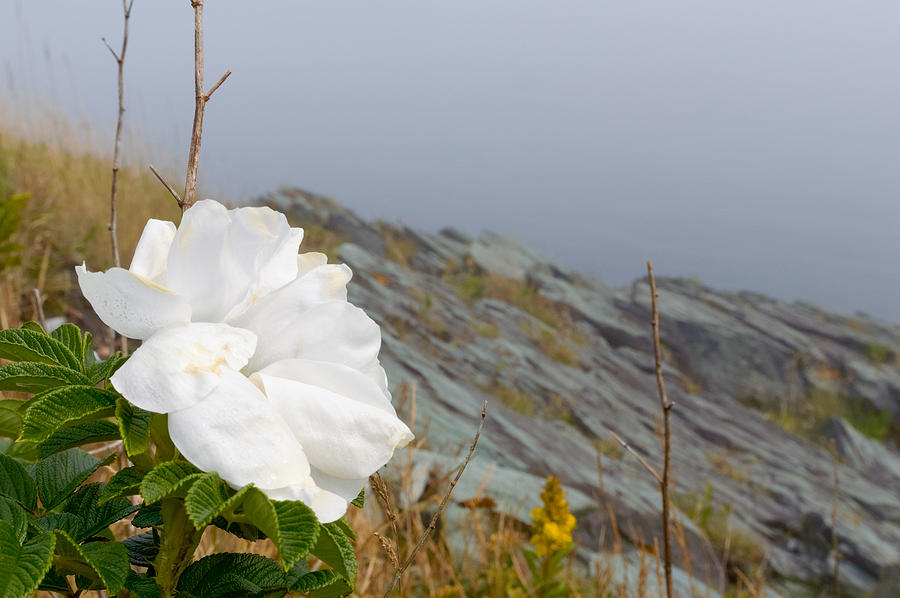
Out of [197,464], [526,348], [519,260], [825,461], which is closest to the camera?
[197,464]

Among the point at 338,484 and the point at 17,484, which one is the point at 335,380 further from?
the point at 17,484

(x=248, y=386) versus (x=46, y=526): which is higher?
(x=248, y=386)

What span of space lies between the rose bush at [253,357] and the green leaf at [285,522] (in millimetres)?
20

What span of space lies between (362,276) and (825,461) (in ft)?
29.9

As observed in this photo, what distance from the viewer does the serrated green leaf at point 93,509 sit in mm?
624

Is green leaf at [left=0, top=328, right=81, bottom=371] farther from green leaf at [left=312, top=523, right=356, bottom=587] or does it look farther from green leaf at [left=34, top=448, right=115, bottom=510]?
green leaf at [left=312, top=523, right=356, bottom=587]

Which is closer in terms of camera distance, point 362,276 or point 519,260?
point 362,276

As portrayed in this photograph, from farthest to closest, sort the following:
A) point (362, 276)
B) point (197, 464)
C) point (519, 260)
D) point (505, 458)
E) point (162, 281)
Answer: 1. point (519, 260)
2. point (362, 276)
3. point (505, 458)
4. point (162, 281)
5. point (197, 464)

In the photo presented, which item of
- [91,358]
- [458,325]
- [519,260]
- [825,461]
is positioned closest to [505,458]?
[458,325]

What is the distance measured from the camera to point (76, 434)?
2.06ft

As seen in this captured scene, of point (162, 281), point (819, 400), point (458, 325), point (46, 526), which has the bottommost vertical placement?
point (819, 400)

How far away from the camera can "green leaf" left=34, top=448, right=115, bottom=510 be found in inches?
26.1

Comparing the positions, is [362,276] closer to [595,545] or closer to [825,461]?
[595,545]

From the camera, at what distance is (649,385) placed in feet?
44.5
